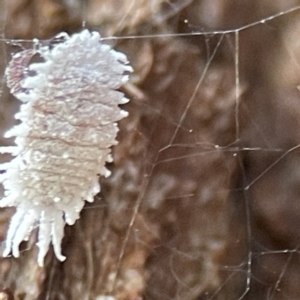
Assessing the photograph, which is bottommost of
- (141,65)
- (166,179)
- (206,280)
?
(206,280)

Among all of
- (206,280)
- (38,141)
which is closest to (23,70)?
(38,141)

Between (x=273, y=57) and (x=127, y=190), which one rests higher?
(x=273, y=57)

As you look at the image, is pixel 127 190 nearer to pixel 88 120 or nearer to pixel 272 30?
pixel 88 120
